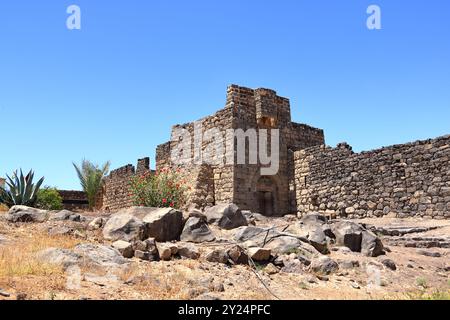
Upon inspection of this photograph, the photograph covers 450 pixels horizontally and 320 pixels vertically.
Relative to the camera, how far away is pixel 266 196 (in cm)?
1608

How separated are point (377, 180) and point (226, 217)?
6860 millimetres

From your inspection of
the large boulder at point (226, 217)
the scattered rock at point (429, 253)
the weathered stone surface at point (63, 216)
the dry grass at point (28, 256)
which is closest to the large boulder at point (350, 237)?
the scattered rock at point (429, 253)

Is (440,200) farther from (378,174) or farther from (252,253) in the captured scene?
(252,253)

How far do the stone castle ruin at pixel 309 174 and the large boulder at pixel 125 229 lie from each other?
22.5ft

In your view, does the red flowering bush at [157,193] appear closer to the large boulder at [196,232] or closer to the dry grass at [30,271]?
the large boulder at [196,232]

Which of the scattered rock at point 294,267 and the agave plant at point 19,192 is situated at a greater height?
the agave plant at point 19,192

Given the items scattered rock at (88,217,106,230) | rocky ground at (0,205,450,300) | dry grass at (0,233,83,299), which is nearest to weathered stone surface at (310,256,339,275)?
rocky ground at (0,205,450,300)

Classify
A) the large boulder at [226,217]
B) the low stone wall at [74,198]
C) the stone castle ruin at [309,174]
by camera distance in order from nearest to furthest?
1. the large boulder at [226,217]
2. the stone castle ruin at [309,174]
3. the low stone wall at [74,198]

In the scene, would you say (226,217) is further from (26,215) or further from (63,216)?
(26,215)

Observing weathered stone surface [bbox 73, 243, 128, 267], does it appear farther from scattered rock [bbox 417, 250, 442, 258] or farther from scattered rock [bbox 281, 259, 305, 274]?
scattered rock [bbox 417, 250, 442, 258]

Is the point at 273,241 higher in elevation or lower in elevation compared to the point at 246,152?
lower

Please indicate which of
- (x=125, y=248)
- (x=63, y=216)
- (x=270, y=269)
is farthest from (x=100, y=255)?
(x=63, y=216)

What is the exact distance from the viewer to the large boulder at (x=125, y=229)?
7.93 metres
